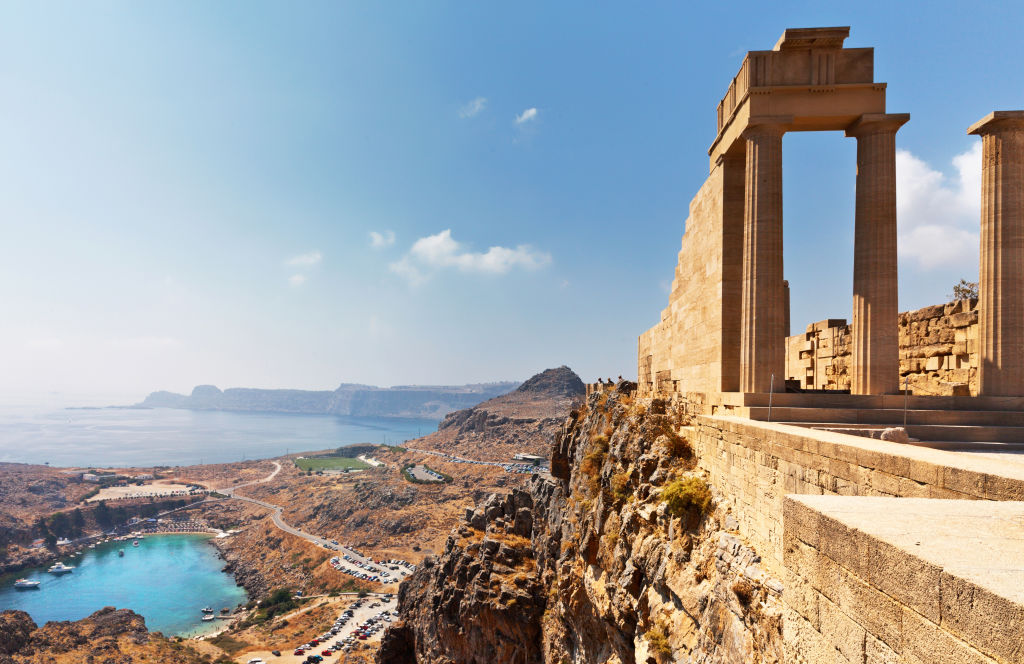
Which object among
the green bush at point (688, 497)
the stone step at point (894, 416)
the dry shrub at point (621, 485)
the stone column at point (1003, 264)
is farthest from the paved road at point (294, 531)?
Answer: the stone column at point (1003, 264)

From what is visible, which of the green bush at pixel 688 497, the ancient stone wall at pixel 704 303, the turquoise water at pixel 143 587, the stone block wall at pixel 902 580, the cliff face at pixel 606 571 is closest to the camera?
the stone block wall at pixel 902 580

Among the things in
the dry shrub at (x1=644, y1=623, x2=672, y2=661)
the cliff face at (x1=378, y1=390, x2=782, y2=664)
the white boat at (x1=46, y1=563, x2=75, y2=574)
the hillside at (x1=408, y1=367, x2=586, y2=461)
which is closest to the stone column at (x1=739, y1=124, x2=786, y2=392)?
the cliff face at (x1=378, y1=390, x2=782, y2=664)

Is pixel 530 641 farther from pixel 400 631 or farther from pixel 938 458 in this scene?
pixel 938 458

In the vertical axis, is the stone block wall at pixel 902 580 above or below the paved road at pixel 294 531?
above

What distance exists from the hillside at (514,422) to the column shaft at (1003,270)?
10491 centimetres

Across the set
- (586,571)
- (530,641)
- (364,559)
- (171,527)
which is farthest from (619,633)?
(171,527)

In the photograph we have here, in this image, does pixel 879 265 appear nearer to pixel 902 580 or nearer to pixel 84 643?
pixel 902 580

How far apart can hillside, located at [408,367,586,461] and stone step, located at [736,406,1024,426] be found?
105929 millimetres

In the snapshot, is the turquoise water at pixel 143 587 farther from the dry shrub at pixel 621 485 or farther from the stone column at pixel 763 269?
the stone column at pixel 763 269

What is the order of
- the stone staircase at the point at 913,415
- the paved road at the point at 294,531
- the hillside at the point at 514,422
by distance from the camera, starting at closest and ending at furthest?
the stone staircase at the point at 913,415 < the paved road at the point at 294,531 < the hillside at the point at 514,422

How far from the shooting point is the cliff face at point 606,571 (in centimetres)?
898

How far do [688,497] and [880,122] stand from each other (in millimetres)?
10172

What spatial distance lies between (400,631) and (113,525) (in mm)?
122783

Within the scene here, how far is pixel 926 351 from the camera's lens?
46.7 feet
